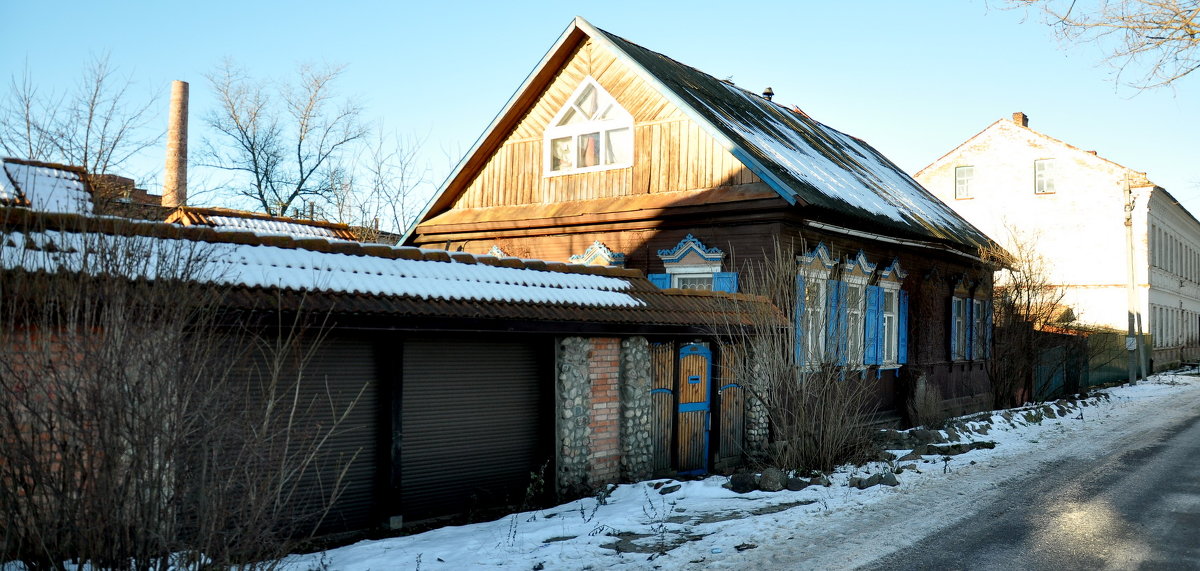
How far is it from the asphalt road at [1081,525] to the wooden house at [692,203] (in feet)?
11.0

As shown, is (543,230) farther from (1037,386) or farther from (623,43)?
(1037,386)

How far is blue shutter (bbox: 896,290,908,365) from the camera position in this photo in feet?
59.3

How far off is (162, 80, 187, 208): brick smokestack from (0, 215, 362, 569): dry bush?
25307 mm

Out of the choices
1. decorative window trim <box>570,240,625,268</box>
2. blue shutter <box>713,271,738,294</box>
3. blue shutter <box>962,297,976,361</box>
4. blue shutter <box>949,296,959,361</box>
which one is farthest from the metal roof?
blue shutter <box>962,297,976,361</box>

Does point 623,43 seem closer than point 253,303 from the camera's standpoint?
No

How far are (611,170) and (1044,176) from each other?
25.5m

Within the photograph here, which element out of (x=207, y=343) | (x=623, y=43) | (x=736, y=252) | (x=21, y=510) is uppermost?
(x=623, y=43)

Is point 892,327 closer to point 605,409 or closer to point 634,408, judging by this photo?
point 634,408

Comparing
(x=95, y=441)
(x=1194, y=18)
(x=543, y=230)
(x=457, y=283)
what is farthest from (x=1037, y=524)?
(x=543, y=230)

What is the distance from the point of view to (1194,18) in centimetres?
872

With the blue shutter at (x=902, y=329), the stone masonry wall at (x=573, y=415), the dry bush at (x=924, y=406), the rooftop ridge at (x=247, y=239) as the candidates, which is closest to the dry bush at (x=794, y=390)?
the rooftop ridge at (x=247, y=239)

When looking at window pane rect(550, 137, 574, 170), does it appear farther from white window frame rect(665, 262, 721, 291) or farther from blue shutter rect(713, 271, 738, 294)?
blue shutter rect(713, 271, 738, 294)

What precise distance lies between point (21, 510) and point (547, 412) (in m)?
5.85

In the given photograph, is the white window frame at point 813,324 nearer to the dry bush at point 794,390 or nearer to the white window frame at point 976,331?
the dry bush at point 794,390
